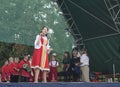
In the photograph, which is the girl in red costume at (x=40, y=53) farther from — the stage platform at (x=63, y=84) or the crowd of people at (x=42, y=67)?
the stage platform at (x=63, y=84)

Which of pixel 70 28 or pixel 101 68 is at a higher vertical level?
pixel 70 28

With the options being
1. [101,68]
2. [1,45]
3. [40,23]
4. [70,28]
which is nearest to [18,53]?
[1,45]

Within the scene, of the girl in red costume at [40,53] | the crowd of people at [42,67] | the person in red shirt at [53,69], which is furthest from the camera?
the person in red shirt at [53,69]

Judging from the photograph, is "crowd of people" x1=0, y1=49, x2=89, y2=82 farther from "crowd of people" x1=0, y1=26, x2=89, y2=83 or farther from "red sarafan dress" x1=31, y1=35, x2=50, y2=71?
"red sarafan dress" x1=31, y1=35, x2=50, y2=71

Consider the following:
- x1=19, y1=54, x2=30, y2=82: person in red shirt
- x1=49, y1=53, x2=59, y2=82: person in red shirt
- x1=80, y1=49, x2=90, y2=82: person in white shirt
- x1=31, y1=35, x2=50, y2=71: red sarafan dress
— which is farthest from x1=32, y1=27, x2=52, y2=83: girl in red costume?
x1=49, y1=53, x2=59, y2=82: person in red shirt

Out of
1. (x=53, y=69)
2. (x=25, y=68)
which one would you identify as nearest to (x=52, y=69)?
(x=53, y=69)

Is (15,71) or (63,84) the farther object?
(15,71)

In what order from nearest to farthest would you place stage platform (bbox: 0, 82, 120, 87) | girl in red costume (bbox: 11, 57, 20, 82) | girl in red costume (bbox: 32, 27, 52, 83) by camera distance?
stage platform (bbox: 0, 82, 120, 87)
girl in red costume (bbox: 32, 27, 52, 83)
girl in red costume (bbox: 11, 57, 20, 82)

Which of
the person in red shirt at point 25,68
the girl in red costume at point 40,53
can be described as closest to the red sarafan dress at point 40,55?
the girl in red costume at point 40,53

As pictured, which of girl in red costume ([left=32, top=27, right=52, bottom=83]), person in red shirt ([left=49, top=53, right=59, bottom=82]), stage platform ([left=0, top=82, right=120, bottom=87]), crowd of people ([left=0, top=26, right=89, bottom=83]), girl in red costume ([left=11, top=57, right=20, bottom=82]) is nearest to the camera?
stage platform ([left=0, top=82, right=120, bottom=87])

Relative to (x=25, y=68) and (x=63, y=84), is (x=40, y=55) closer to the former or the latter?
(x=63, y=84)

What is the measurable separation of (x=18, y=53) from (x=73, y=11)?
2.90m

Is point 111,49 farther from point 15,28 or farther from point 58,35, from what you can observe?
point 58,35

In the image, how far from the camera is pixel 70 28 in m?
15.5
